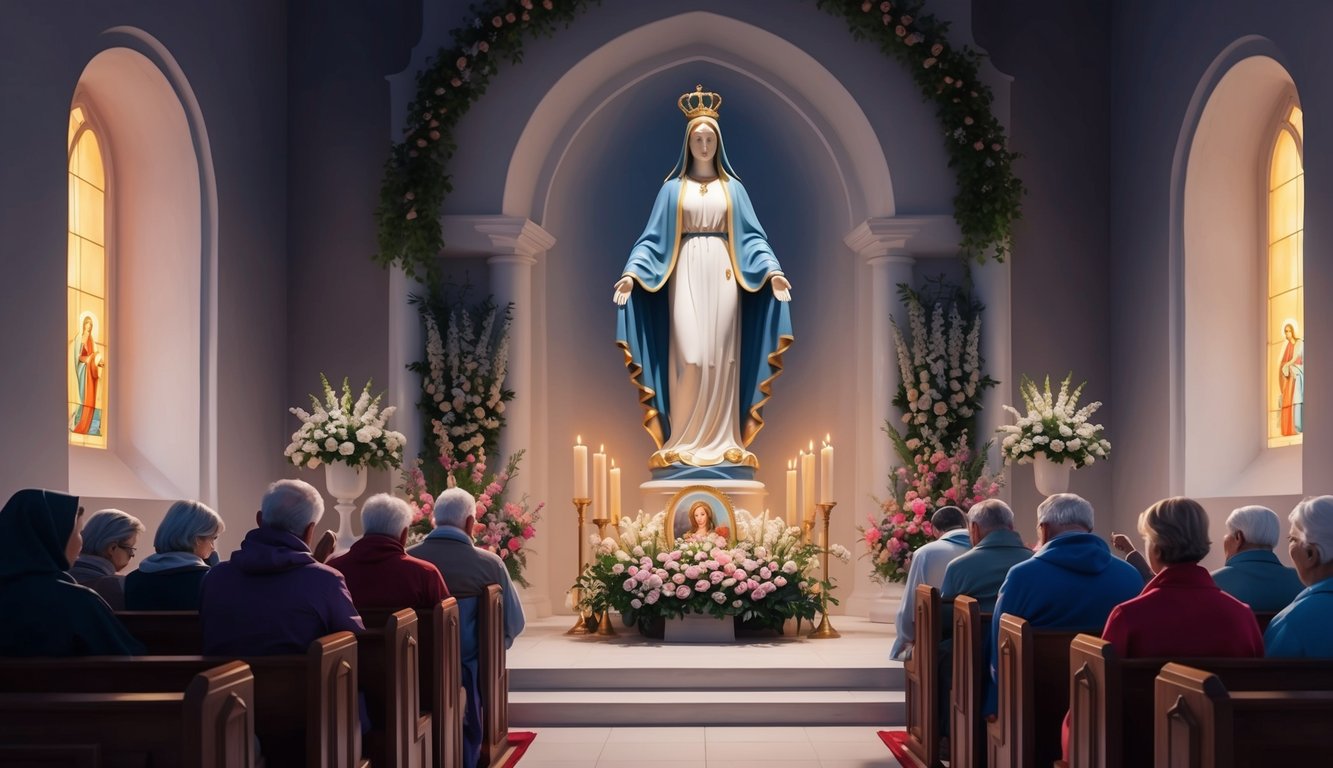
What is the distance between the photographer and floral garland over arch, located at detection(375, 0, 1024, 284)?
10562 millimetres

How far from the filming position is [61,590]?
4168 millimetres

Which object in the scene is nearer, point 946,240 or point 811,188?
point 946,240

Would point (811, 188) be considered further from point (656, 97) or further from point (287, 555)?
point (287, 555)

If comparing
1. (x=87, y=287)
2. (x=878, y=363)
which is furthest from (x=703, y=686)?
(x=87, y=287)

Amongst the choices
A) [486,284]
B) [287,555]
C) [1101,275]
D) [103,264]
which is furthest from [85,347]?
[1101,275]

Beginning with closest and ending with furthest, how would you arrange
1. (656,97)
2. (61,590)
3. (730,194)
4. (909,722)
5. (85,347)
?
(61,590)
(909,722)
(85,347)
(730,194)
(656,97)

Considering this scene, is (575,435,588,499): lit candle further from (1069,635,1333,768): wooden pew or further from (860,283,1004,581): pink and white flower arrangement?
(1069,635,1333,768): wooden pew

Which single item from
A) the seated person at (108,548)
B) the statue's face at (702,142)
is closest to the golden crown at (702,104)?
the statue's face at (702,142)

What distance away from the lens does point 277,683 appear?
13.3 feet

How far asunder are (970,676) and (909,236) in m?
5.67

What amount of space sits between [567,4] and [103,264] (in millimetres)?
3768

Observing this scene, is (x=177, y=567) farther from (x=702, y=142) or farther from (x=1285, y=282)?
(x=1285, y=282)

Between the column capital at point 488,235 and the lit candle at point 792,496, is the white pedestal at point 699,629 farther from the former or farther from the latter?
the column capital at point 488,235

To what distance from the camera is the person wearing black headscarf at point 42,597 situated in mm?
4125
